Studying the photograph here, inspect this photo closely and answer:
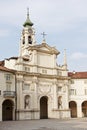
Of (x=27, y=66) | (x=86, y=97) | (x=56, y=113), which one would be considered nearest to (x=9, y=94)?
(x=27, y=66)

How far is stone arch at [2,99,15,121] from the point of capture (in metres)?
58.4

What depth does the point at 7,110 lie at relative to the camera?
5925 cm

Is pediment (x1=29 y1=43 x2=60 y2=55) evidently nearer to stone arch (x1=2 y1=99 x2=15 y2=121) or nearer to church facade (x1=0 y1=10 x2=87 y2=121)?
church facade (x1=0 y1=10 x2=87 y2=121)

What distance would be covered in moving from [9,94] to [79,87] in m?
22.2

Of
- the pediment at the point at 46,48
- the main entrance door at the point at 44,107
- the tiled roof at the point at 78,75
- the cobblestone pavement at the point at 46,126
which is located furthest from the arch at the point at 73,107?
the cobblestone pavement at the point at 46,126

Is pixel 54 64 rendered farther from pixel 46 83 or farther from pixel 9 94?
pixel 9 94

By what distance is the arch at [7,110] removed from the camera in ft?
192

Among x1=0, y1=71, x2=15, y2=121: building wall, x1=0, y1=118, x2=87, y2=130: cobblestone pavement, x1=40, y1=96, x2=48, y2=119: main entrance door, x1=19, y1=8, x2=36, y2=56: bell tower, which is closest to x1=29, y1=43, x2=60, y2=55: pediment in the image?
x1=19, y1=8, x2=36, y2=56: bell tower

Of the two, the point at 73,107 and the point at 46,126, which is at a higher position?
the point at 73,107

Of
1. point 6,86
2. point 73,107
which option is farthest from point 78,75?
point 6,86

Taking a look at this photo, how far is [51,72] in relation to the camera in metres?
67.5


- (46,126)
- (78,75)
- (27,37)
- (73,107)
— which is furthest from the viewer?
(73,107)

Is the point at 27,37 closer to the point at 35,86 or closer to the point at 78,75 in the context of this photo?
the point at 78,75

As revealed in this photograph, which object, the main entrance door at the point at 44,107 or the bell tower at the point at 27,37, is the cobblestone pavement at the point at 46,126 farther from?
the bell tower at the point at 27,37
